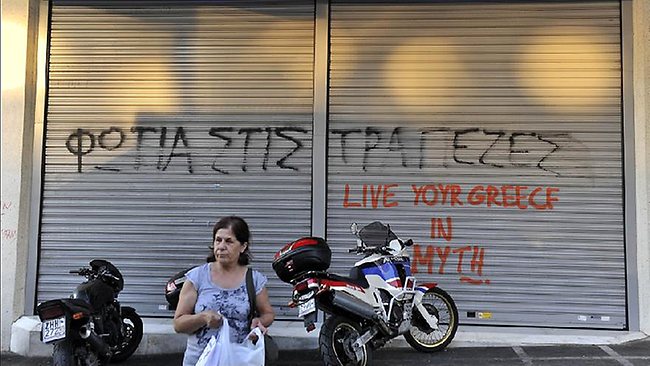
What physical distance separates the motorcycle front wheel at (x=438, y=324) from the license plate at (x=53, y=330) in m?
3.30

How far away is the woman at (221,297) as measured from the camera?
10.2 ft

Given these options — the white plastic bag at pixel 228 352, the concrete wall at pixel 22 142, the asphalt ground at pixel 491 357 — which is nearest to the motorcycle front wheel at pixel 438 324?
the asphalt ground at pixel 491 357

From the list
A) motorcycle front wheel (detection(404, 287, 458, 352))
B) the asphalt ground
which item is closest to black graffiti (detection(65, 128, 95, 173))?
the asphalt ground

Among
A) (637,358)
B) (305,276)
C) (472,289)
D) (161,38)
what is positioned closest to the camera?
(305,276)

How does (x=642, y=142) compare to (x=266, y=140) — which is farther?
(x=266, y=140)

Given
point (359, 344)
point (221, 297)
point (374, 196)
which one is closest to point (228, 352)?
point (221, 297)

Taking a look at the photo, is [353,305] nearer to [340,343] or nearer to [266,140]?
[340,343]

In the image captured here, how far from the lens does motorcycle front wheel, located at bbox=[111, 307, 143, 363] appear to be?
6.07 metres

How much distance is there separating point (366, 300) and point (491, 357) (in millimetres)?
1598

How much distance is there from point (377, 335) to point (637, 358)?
8.62ft

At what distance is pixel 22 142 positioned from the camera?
702 centimetres

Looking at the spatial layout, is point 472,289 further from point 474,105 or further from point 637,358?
point 474,105


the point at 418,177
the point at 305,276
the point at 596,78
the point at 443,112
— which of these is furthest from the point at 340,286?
the point at 596,78

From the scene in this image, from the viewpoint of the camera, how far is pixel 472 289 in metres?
6.64
